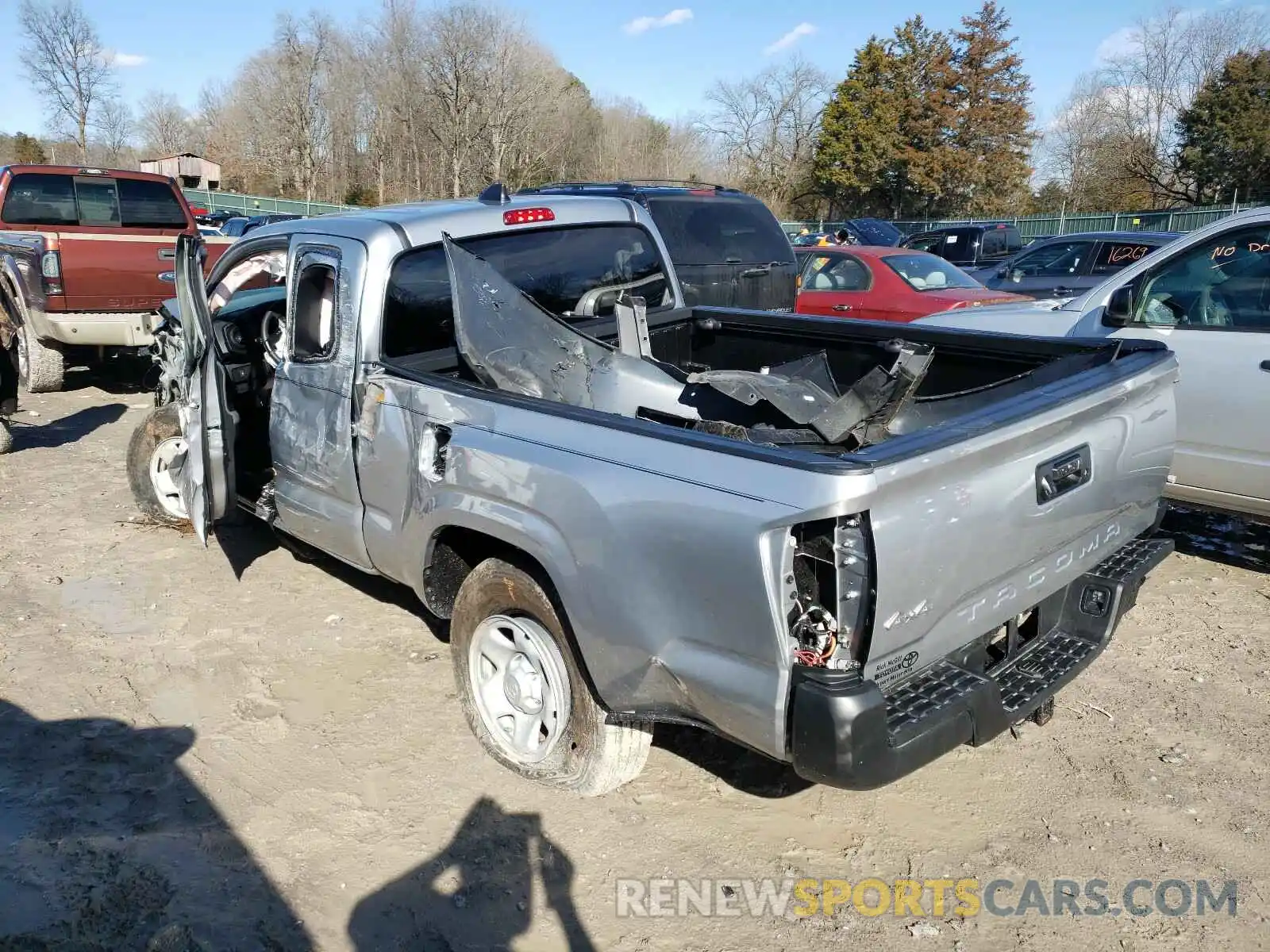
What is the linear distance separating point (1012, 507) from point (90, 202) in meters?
11.0

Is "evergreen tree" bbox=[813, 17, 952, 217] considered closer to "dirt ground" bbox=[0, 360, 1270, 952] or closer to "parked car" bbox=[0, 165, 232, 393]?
"parked car" bbox=[0, 165, 232, 393]

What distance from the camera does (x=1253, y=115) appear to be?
1369 inches

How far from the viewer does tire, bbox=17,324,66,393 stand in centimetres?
1016

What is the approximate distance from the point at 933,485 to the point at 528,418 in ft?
4.12

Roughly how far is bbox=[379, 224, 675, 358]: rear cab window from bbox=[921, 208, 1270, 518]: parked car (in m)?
2.26

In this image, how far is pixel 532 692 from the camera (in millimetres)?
3445

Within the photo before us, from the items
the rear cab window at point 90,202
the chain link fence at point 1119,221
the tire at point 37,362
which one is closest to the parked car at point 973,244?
the chain link fence at point 1119,221

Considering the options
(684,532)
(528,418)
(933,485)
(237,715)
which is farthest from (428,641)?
(933,485)

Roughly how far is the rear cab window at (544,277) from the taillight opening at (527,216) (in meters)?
0.06

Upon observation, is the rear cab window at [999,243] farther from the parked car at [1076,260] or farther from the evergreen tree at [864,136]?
the evergreen tree at [864,136]

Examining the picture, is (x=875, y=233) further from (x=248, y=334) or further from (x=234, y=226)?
(x=248, y=334)

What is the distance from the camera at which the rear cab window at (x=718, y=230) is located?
341 inches

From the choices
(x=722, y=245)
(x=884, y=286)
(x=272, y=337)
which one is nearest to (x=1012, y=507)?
(x=272, y=337)

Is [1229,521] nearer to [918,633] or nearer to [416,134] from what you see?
[918,633]
